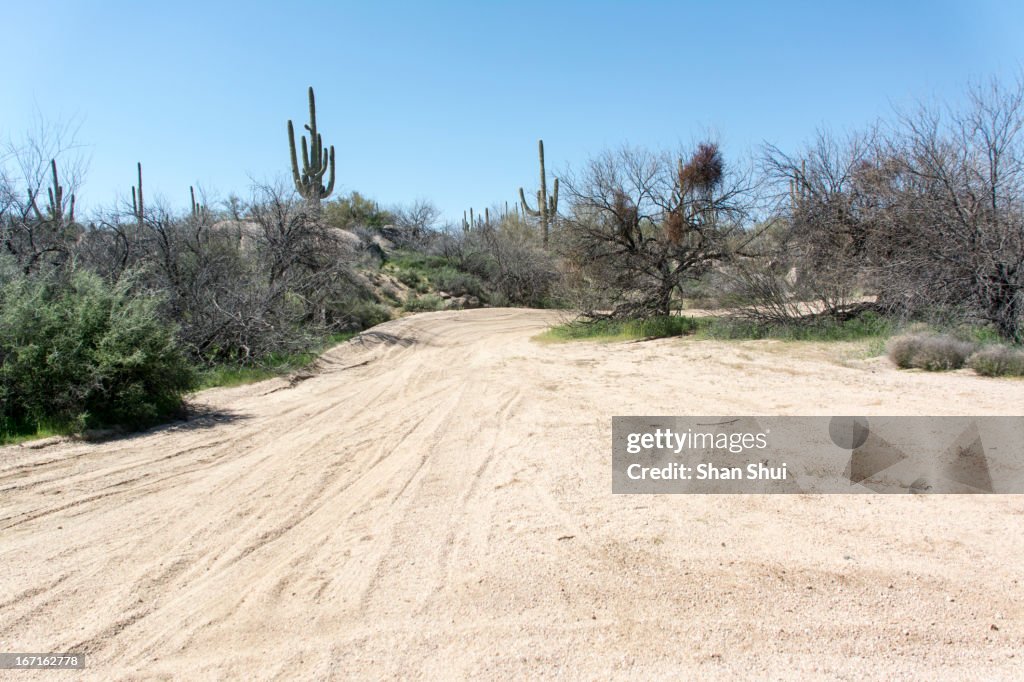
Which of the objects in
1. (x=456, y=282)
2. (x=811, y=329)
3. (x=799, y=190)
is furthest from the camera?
(x=456, y=282)

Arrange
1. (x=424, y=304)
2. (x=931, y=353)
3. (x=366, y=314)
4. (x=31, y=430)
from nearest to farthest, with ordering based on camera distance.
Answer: (x=31, y=430)
(x=931, y=353)
(x=366, y=314)
(x=424, y=304)

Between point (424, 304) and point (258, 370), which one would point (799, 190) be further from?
point (424, 304)

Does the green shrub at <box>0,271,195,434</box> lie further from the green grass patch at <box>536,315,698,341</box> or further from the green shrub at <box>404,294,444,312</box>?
the green shrub at <box>404,294,444,312</box>

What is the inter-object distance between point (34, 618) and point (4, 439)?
199 inches

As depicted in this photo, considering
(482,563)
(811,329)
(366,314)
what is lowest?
(482,563)

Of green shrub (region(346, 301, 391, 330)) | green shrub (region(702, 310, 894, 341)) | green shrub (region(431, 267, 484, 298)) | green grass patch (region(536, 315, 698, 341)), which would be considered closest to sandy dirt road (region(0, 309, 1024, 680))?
green shrub (region(702, 310, 894, 341))

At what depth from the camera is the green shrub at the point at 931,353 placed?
1021 cm

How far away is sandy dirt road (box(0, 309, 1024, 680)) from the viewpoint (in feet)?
12.2

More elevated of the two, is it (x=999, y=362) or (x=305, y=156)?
(x=305, y=156)

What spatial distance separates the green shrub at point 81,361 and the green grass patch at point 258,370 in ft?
6.16

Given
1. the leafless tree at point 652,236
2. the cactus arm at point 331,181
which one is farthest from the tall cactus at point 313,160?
the leafless tree at point 652,236

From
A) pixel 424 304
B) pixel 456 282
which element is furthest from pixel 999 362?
pixel 456 282
